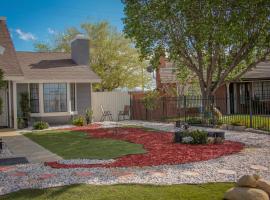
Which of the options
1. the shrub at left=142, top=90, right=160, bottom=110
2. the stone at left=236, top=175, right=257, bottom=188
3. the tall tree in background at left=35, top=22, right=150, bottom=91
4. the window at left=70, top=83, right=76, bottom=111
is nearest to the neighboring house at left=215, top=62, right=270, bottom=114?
the shrub at left=142, top=90, right=160, bottom=110

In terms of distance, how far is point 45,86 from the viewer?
20.9 m

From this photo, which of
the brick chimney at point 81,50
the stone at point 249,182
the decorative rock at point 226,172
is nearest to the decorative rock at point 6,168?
the decorative rock at point 226,172

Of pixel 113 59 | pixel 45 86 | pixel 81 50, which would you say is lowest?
pixel 45 86

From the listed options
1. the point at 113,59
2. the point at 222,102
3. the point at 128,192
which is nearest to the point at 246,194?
the point at 128,192

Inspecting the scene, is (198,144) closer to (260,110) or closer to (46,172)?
(46,172)

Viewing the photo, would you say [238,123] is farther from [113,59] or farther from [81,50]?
[113,59]

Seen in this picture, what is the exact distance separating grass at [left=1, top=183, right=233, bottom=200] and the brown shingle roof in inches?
505

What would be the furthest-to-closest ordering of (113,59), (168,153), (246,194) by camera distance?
(113,59), (168,153), (246,194)

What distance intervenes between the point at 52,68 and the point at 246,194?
60.4ft

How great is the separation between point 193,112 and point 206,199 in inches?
805

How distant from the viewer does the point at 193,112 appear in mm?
25844

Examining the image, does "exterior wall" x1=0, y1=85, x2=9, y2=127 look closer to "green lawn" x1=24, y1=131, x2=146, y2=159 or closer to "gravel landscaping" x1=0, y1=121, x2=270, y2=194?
"green lawn" x1=24, y1=131, x2=146, y2=159

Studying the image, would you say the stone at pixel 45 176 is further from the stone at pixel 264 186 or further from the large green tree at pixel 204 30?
the large green tree at pixel 204 30

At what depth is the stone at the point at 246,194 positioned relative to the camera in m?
5.18
